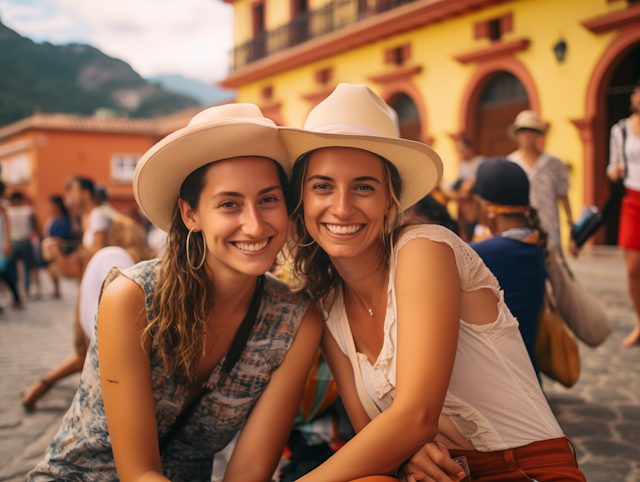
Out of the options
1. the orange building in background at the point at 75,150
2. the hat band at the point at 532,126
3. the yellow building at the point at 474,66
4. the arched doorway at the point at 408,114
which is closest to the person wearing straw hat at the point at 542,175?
the hat band at the point at 532,126

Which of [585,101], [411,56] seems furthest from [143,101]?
[585,101]

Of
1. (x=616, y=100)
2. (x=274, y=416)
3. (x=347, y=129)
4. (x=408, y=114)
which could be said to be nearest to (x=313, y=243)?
(x=347, y=129)

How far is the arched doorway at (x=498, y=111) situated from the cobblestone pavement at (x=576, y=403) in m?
6.30

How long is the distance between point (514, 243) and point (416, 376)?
116cm

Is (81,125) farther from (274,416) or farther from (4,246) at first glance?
(274,416)

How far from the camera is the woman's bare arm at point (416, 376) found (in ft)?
5.26

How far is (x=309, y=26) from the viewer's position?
1739 cm

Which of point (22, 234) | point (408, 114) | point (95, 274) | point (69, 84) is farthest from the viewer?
point (69, 84)

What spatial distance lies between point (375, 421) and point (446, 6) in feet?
42.7

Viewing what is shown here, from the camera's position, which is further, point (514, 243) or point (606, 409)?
point (606, 409)

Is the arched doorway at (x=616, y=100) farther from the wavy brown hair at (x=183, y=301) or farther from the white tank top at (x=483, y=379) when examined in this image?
the wavy brown hair at (x=183, y=301)

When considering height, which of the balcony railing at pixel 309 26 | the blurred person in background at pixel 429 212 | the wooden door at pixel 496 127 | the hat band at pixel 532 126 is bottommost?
the blurred person in background at pixel 429 212

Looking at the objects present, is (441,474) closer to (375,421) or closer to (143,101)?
(375,421)

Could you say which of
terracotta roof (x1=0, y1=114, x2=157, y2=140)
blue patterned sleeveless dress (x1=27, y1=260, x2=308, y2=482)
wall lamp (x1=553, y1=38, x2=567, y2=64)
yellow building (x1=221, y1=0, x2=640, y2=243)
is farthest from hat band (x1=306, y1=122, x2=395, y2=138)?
terracotta roof (x1=0, y1=114, x2=157, y2=140)
